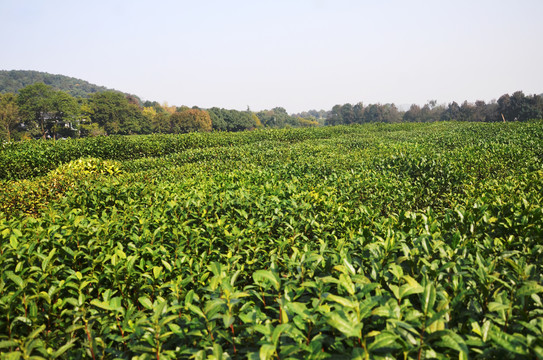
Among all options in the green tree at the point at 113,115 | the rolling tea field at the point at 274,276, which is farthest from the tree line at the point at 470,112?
the green tree at the point at 113,115

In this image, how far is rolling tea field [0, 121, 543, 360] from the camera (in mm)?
1280

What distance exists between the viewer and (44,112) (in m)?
68.8

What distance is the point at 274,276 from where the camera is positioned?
1.66 m

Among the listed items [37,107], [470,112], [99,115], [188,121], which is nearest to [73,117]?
[99,115]

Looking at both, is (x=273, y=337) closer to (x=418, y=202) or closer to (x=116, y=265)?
(x=116, y=265)

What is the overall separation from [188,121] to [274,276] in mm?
81028

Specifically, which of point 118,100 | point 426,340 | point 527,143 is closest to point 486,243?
point 426,340

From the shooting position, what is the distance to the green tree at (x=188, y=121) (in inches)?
3034

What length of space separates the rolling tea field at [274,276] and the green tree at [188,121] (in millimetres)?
74174

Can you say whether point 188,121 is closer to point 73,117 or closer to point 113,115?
point 113,115

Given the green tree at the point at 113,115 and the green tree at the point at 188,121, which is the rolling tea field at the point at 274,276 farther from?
the green tree at the point at 188,121

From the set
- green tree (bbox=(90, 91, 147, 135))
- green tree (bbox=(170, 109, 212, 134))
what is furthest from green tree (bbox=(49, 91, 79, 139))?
green tree (bbox=(170, 109, 212, 134))

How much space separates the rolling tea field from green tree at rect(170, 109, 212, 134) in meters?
74.2

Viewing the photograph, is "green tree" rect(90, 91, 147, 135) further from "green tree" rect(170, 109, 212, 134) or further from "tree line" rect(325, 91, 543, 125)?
"tree line" rect(325, 91, 543, 125)
